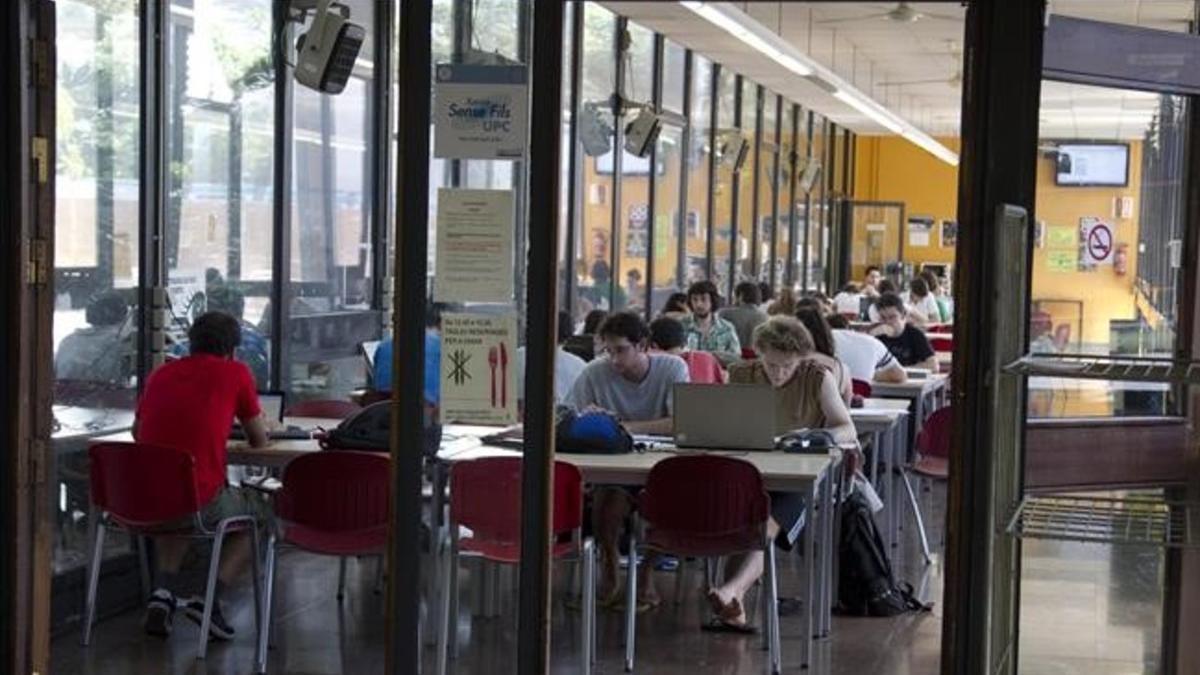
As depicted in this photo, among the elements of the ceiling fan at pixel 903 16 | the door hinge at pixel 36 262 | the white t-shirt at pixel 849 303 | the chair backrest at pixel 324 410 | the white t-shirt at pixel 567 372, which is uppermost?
the ceiling fan at pixel 903 16

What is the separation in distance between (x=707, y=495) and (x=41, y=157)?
2.46 m

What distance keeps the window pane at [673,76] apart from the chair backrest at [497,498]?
8.93 metres

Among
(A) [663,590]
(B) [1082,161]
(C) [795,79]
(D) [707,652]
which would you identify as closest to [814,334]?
(A) [663,590]

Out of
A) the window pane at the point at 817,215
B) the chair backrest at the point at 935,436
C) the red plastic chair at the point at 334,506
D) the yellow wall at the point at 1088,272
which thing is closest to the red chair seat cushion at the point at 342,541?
the red plastic chair at the point at 334,506

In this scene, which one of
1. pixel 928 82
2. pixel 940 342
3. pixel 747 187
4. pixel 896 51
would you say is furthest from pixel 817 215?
pixel 940 342

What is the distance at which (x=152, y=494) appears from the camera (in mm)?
5820

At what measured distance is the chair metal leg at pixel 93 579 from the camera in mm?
5973

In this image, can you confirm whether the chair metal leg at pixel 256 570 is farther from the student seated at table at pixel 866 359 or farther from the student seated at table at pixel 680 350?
the student seated at table at pixel 866 359

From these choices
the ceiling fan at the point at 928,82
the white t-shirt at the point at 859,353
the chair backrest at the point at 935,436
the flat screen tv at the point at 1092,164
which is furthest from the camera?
the ceiling fan at the point at 928,82

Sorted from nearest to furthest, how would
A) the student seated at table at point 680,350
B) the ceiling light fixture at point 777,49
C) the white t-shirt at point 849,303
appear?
the student seated at table at point 680,350 → the ceiling light fixture at point 777,49 → the white t-shirt at point 849,303

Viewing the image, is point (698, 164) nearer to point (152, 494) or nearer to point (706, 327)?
point (706, 327)

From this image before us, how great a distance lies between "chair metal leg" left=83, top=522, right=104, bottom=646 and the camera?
5.97 meters

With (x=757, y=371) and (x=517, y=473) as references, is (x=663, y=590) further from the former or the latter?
(x=517, y=473)

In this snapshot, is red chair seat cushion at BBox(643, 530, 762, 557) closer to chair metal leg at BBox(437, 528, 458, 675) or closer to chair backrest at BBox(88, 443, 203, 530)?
chair metal leg at BBox(437, 528, 458, 675)
